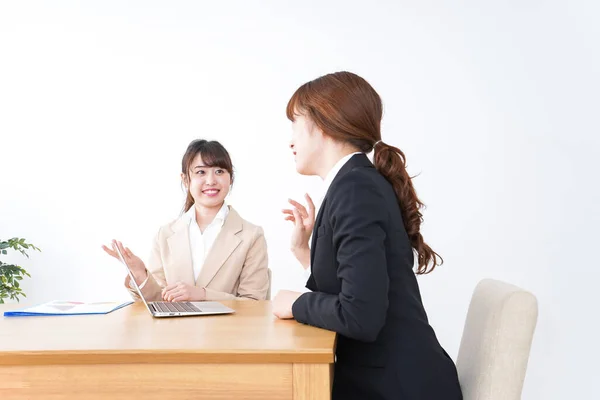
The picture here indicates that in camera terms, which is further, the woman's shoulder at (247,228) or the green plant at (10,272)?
the green plant at (10,272)

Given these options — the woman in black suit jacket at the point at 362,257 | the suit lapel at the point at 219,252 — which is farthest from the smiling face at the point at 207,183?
the woman in black suit jacket at the point at 362,257

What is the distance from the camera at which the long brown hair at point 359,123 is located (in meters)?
1.64

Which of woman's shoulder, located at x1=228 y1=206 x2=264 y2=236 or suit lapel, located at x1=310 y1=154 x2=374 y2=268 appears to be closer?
suit lapel, located at x1=310 y1=154 x2=374 y2=268

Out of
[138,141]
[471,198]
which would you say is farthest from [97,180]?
[471,198]

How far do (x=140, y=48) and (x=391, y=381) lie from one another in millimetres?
3287

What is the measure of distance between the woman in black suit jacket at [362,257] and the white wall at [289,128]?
227 centimetres

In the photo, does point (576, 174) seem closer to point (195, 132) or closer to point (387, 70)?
point (387, 70)

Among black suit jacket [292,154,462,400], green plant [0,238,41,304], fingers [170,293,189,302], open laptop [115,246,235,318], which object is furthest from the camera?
green plant [0,238,41,304]

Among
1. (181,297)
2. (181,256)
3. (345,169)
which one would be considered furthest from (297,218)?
(181,256)

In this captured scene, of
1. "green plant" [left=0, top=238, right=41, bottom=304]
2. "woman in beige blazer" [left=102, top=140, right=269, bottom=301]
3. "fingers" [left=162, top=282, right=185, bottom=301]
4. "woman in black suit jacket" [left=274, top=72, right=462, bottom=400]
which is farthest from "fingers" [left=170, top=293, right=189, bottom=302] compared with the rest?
"green plant" [left=0, top=238, right=41, bottom=304]

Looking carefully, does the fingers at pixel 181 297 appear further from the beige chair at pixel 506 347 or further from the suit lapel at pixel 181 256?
the beige chair at pixel 506 347

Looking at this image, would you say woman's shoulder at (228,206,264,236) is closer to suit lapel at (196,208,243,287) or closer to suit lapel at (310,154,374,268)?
suit lapel at (196,208,243,287)

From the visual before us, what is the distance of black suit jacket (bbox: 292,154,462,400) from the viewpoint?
55.2 inches

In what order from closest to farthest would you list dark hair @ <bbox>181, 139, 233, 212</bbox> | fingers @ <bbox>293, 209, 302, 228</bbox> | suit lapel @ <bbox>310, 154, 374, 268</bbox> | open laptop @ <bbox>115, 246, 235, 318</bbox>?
suit lapel @ <bbox>310, 154, 374, 268</bbox> → open laptop @ <bbox>115, 246, 235, 318</bbox> → fingers @ <bbox>293, 209, 302, 228</bbox> → dark hair @ <bbox>181, 139, 233, 212</bbox>
